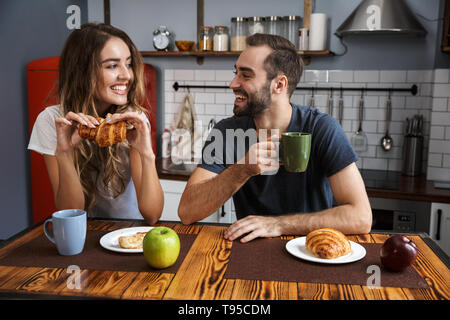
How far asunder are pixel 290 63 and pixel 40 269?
1.36m

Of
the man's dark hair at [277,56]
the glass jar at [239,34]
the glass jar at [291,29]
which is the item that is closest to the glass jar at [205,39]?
the glass jar at [239,34]

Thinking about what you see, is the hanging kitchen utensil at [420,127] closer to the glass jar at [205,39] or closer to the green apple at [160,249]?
the glass jar at [205,39]

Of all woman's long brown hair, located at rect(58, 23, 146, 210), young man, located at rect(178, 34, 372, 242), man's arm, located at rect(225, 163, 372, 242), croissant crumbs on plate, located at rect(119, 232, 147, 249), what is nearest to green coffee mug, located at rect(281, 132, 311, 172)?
young man, located at rect(178, 34, 372, 242)

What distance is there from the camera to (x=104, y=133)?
146cm

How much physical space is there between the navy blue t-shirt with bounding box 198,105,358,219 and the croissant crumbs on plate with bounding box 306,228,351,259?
0.51 metres

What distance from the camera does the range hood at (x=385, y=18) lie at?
2.61 meters

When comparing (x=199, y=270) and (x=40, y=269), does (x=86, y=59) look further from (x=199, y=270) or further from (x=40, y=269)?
Result: (x=199, y=270)

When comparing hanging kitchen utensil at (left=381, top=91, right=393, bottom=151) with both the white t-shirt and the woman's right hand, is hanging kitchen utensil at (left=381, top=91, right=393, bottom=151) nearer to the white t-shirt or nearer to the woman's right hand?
the white t-shirt

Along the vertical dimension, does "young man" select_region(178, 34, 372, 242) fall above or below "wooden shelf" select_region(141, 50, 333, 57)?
below

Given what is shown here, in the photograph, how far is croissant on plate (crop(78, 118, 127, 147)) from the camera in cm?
146

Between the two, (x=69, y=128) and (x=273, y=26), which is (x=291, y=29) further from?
(x=69, y=128)

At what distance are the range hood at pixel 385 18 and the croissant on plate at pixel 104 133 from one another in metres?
1.83

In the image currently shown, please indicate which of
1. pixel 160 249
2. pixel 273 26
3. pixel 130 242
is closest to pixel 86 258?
pixel 130 242

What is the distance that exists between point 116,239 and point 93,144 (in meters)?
0.69
